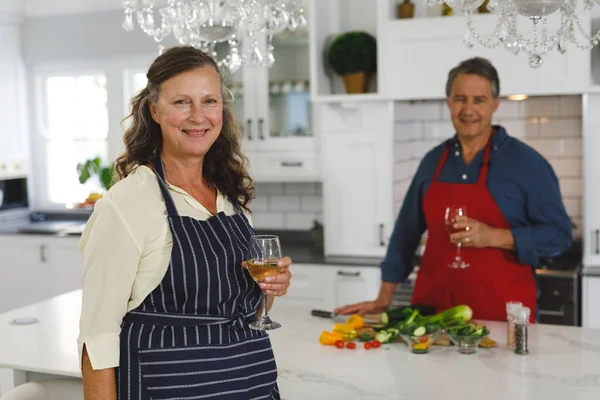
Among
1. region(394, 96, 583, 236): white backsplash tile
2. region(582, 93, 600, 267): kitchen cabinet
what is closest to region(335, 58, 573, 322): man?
region(582, 93, 600, 267): kitchen cabinet

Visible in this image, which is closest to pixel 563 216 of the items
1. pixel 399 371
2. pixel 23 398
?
pixel 399 371

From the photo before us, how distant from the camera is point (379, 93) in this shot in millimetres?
4520

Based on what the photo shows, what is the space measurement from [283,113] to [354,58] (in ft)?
2.13

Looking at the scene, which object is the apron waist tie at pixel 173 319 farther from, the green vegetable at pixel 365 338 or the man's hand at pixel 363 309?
the man's hand at pixel 363 309

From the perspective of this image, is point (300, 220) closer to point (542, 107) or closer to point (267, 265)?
point (542, 107)

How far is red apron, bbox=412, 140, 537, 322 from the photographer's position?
304cm

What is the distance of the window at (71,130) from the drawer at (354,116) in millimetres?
2222

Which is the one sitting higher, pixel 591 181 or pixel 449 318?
pixel 591 181

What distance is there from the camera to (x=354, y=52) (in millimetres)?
4605

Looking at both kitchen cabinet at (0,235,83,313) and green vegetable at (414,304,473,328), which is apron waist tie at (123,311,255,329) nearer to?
green vegetable at (414,304,473,328)

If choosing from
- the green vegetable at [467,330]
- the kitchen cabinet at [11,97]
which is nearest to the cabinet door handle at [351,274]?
the green vegetable at [467,330]

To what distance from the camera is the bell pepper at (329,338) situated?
8.55 ft

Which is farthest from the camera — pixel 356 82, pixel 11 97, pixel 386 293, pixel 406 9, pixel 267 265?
pixel 11 97

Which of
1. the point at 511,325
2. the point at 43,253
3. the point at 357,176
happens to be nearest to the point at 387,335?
the point at 511,325
